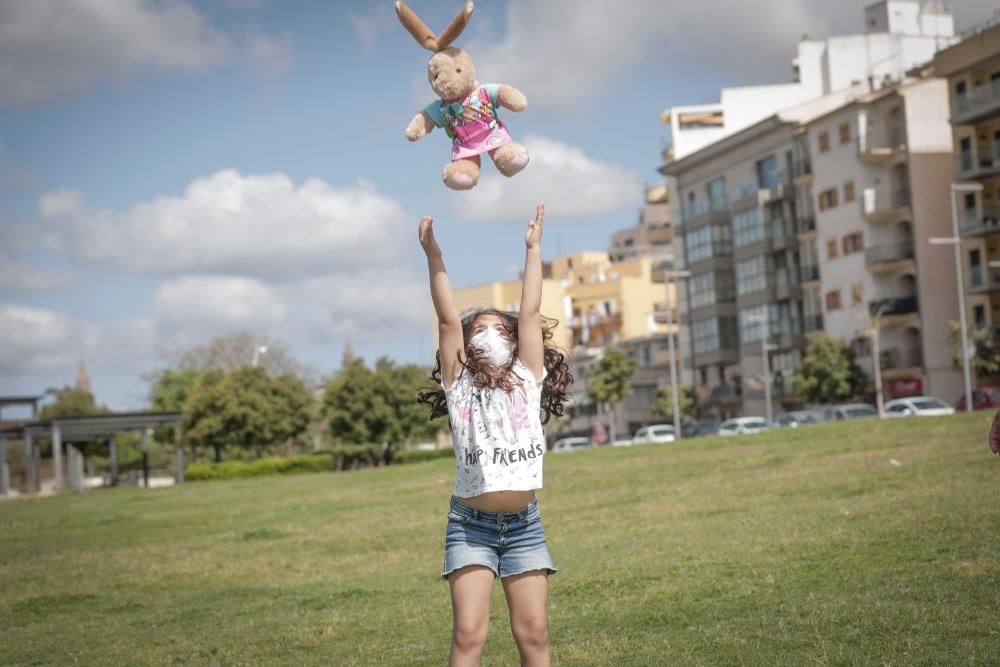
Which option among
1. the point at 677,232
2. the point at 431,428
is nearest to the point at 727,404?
the point at 677,232

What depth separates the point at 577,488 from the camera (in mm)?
29156

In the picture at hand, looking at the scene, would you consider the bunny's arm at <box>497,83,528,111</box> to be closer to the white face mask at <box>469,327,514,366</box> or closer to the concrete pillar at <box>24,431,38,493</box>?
the white face mask at <box>469,327,514,366</box>

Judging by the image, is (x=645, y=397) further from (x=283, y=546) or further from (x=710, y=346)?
(x=283, y=546)

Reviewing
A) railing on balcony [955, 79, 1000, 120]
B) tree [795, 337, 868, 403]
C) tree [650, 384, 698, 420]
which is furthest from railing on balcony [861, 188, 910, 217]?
tree [650, 384, 698, 420]

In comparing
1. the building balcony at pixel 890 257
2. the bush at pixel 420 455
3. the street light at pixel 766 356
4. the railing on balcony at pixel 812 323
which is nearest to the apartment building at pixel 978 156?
the building balcony at pixel 890 257

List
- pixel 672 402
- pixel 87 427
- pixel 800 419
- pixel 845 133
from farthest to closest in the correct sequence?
pixel 672 402 < pixel 845 133 < pixel 800 419 < pixel 87 427


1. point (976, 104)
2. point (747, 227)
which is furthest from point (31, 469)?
point (976, 104)

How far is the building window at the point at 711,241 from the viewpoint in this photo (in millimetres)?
102062

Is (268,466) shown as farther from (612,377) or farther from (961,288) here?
(612,377)

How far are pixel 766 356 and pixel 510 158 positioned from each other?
84154 mm

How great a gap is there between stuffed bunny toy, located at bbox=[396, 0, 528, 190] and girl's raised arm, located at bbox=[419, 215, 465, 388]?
0.36 m

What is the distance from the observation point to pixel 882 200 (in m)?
83.1

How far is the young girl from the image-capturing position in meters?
7.34

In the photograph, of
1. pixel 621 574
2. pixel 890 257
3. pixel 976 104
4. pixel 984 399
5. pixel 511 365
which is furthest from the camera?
pixel 890 257
